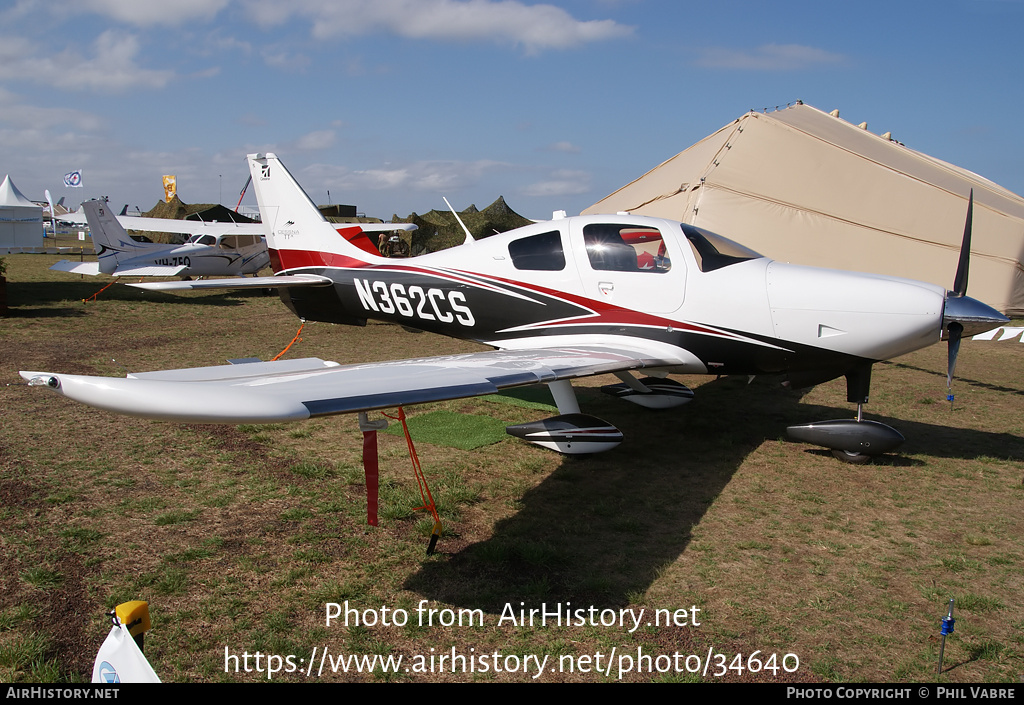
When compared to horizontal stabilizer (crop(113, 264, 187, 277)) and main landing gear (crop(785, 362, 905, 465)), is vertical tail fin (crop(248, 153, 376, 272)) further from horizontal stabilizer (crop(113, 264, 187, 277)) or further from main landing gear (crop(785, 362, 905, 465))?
horizontal stabilizer (crop(113, 264, 187, 277))

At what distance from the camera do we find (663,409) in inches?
317

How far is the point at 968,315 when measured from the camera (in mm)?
5543

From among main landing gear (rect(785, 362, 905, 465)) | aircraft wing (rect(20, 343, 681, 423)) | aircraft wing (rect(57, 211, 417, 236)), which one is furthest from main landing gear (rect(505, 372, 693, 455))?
aircraft wing (rect(57, 211, 417, 236))

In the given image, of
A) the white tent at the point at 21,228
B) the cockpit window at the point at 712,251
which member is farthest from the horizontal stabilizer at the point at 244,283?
the white tent at the point at 21,228

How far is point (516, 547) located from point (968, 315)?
4.33 metres

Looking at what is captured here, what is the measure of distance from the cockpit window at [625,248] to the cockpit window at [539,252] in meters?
0.32

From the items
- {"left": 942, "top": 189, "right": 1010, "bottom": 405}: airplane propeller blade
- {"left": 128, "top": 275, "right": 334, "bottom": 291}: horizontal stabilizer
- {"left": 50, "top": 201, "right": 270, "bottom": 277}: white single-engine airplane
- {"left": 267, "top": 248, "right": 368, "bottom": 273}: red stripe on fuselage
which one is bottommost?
{"left": 942, "top": 189, "right": 1010, "bottom": 405}: airplane propeller blade

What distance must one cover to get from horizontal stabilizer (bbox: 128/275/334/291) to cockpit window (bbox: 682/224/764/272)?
4.48 meters

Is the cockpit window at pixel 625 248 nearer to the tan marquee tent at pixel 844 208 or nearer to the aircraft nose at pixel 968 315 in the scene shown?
the aircraft nose at pixel 968 315

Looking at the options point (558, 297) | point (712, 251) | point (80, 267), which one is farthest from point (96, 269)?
point (712, 251)

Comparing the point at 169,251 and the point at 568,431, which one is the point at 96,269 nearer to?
the point at 169,251

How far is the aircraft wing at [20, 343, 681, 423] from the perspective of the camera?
2.74 meters
